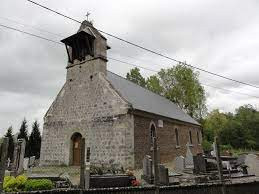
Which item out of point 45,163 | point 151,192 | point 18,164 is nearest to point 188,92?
point 45,163

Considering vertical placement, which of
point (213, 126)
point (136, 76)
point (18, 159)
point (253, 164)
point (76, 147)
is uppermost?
point (136, 76)

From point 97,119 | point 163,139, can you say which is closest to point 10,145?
point 97,119

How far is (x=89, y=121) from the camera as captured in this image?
1902cm

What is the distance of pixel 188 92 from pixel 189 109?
2.65m

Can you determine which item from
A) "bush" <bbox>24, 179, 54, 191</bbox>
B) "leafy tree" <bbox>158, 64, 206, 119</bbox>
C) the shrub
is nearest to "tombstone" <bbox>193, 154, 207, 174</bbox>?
"bush" <bbox>24, 179, 54, 191</bbox>

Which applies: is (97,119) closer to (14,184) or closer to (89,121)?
(89,121)

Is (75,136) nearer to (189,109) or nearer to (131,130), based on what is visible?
(131,130)

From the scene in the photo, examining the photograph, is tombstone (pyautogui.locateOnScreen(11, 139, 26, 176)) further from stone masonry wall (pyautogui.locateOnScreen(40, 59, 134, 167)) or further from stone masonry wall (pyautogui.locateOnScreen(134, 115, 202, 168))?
stone masonry wall (pyautogui.locateOnScreen(134, 115, 202, 168))

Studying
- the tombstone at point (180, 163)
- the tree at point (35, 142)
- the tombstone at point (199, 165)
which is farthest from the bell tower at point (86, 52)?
the tree at point (35, 142)

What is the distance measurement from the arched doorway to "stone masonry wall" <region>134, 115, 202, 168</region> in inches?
204

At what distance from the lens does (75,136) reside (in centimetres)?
1998

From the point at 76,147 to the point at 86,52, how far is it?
7.82 metres

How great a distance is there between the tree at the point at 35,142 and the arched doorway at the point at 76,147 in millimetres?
15733

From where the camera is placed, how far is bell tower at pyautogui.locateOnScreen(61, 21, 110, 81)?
20.1m
